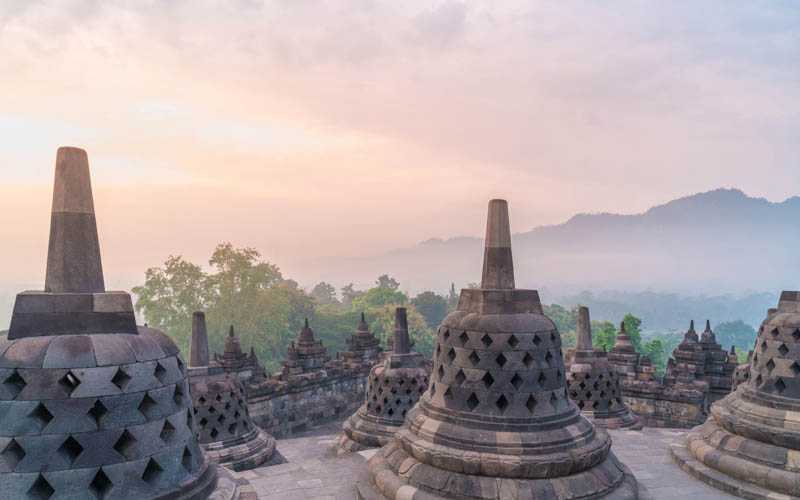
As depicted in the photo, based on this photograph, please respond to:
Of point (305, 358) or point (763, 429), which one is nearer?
point (763, 429)

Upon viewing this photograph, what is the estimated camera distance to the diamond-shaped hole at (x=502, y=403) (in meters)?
7.26

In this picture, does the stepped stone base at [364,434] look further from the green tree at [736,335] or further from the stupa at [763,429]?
the green tree at [736,335]

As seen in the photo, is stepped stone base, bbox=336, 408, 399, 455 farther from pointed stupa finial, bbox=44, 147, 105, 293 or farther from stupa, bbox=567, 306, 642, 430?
pointed stupa finial, bbox=44, 147, 105, 293

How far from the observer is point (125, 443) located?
13.4 feet

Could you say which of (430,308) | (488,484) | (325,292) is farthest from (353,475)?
(325,292)

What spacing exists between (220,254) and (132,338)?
151 feet

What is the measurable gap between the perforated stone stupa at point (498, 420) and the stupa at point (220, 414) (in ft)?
13.6

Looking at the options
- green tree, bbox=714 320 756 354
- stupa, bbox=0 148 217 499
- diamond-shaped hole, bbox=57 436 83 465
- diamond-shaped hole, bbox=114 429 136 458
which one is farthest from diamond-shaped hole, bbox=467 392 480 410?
green tree, bbox=714 320 756 354

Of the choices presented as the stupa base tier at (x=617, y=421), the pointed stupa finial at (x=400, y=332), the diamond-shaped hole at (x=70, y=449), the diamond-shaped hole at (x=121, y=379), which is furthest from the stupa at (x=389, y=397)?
the diamond-shaped hole at (x=70, y=449)

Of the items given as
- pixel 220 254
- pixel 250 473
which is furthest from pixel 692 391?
pixel 220 254

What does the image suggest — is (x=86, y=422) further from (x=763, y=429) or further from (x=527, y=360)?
(x=763, y=429)

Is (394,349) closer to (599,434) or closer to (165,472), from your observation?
(599,434)

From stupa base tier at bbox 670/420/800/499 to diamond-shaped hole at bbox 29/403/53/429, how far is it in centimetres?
1004

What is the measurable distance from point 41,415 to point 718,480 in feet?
33.5
